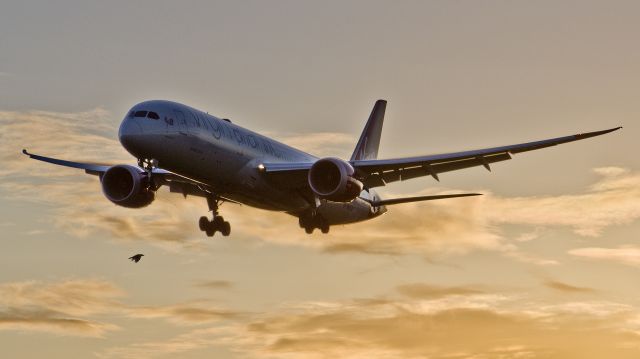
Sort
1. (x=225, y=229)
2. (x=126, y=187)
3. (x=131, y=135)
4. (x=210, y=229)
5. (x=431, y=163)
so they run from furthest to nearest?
(x=210, y=229) < (x=225, y=229) < (x=126, y=187) < (x=431, y=163) < (x=131, y=135)

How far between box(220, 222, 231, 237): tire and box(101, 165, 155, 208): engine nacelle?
4095mm

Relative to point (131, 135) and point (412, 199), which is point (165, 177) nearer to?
point (131, 135)

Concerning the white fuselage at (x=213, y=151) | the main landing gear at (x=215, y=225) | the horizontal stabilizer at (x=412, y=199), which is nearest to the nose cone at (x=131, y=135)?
the white fuselage at (x=213, y=151)

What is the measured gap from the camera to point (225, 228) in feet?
182

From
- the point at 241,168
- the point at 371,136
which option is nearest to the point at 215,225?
the point at 241,168

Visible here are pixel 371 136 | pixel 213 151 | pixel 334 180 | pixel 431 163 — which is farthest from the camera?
pixel 371 136

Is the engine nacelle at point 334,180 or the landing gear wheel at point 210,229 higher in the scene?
the landing gear wheel at point 210,229

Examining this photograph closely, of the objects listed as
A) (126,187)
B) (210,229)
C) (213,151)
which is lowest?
(213,151)

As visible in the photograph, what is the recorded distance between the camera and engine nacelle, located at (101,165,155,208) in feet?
172

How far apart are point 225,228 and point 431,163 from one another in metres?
11.8

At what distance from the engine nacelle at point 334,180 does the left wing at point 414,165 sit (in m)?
0.83

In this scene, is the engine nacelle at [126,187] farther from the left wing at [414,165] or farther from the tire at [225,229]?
the left wing at [414,165]

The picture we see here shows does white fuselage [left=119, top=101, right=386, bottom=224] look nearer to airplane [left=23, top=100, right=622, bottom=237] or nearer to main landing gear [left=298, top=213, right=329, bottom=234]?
airplane [left=23, top=100, right=622, bottom=237]

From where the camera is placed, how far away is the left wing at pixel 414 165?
160 ft
